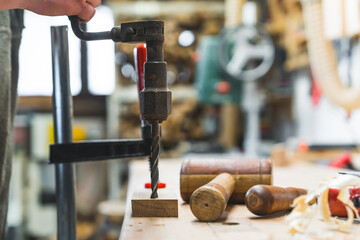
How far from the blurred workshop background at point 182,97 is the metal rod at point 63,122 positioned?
210 centimetres

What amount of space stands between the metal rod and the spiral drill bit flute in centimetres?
27

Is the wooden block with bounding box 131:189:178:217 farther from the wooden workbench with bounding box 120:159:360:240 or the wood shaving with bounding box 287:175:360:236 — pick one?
the wood shaving with bounding box 287:175:360:236

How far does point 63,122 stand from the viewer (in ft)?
3.55

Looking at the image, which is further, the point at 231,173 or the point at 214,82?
the point at 214,82

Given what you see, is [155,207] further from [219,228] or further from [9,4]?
[9,4]

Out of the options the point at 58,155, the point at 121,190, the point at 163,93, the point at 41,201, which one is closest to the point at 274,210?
the point at 163,93

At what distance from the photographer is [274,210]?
0.85m

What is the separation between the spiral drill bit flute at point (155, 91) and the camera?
0.86m

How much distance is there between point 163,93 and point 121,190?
367 cm

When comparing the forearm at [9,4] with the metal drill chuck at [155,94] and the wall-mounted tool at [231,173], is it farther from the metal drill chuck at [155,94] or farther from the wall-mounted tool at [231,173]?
the wall-mounted tool at [231,173]

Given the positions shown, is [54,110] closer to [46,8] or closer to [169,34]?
[46,8]

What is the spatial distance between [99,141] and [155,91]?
236mm

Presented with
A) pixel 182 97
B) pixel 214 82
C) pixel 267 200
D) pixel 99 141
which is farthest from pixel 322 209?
pixel 182 97

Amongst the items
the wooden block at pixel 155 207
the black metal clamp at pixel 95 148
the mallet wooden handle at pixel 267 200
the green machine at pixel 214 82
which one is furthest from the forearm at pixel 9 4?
the green machine at pixel 214 82
